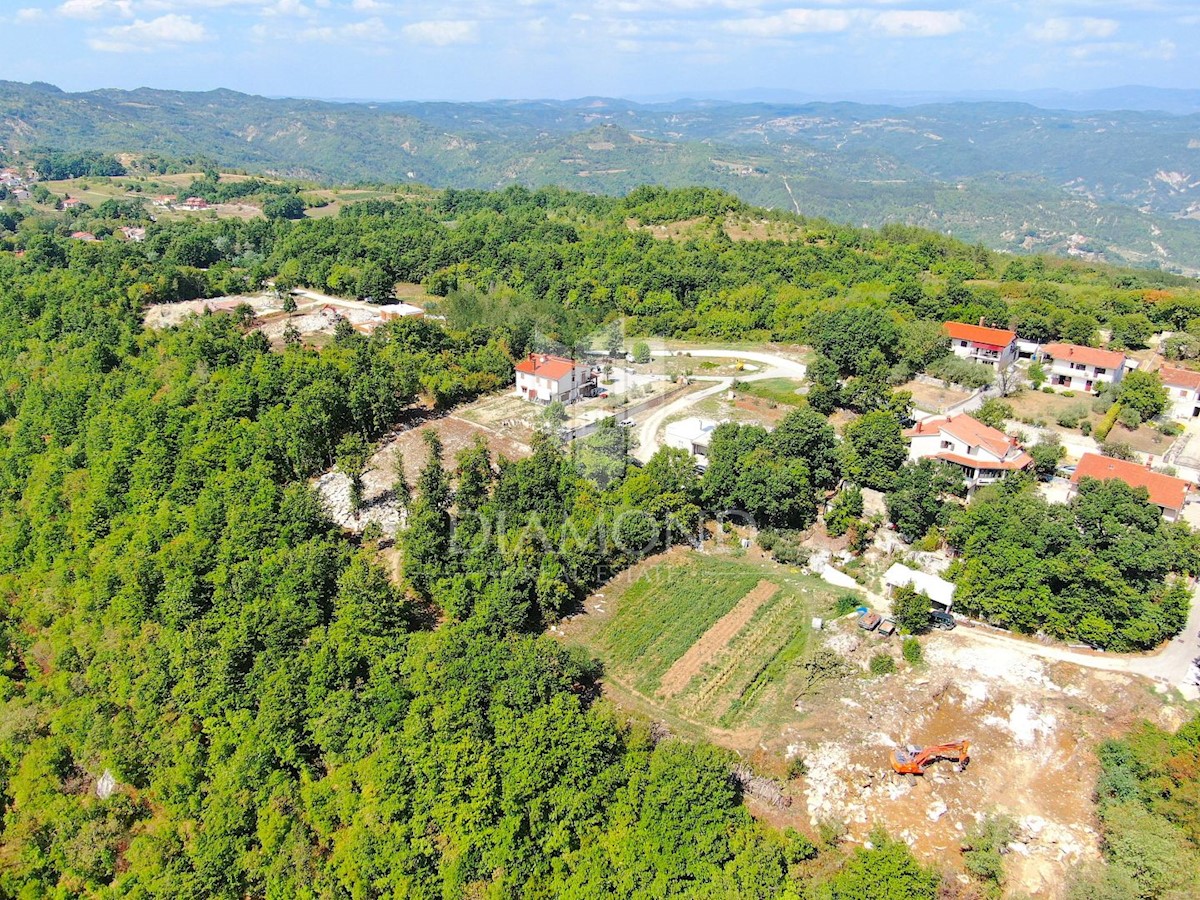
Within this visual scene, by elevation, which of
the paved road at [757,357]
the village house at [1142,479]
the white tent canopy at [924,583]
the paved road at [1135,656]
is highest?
the village house at [1142,479]

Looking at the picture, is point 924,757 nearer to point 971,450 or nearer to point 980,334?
point 971,450

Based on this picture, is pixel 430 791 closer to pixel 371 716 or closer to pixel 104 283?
pixel 371 716

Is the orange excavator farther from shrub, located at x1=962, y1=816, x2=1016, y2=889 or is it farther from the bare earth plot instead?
shrub, located at x1=962, y1=816, x2=1016, y2=889

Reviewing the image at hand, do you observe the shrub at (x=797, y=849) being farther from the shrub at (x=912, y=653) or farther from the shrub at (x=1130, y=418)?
the shrub at (x=1130, y=418)

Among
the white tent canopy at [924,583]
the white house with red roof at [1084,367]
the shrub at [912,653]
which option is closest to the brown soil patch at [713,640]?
the white tent canopy at [924,583]

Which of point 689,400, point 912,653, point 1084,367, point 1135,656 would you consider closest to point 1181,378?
point 1084,367

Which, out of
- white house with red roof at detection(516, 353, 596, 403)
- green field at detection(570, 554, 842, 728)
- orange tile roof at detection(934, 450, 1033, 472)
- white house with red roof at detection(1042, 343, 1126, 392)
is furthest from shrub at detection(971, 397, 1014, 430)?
white house with red roof at detection(516, 353, 596, 403)
